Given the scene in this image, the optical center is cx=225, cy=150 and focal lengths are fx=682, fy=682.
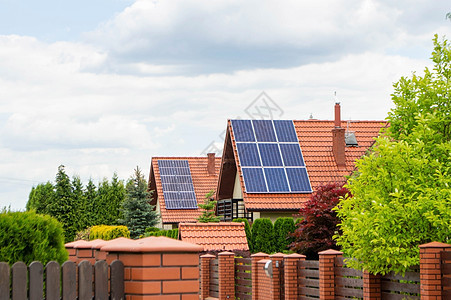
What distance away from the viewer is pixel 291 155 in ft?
105

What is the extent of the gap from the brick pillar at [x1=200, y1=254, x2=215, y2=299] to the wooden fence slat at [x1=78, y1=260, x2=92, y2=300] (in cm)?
1616

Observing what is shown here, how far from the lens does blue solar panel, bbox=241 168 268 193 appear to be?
1182 inches

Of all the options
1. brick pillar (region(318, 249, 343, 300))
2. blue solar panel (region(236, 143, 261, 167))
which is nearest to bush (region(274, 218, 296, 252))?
blue solar panel (region(236, 143, 261, 167))

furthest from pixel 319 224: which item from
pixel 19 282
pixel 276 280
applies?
pixel 19 282

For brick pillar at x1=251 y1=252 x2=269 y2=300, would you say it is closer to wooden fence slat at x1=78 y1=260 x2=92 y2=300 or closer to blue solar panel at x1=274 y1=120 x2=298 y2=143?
wooden fence slat at x1=78 y1=260 x2=92 y2=300

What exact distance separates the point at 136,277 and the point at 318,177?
2671 cm

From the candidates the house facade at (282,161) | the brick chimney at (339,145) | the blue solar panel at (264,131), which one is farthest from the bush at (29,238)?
the brick chimney at (339,145)

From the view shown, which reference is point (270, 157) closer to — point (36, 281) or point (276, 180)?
point (276, 180)

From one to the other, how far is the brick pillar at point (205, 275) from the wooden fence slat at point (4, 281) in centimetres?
1659

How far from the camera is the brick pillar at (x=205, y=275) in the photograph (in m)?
21.1

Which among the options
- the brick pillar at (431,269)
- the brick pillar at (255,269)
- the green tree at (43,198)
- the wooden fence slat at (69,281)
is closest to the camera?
the wooden fence slat at (69,281)

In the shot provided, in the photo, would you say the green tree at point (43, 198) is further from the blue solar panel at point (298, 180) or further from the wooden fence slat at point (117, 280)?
the wooden fence slat at point (117, 280)

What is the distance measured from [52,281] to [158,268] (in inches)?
31.3

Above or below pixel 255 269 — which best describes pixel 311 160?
above
